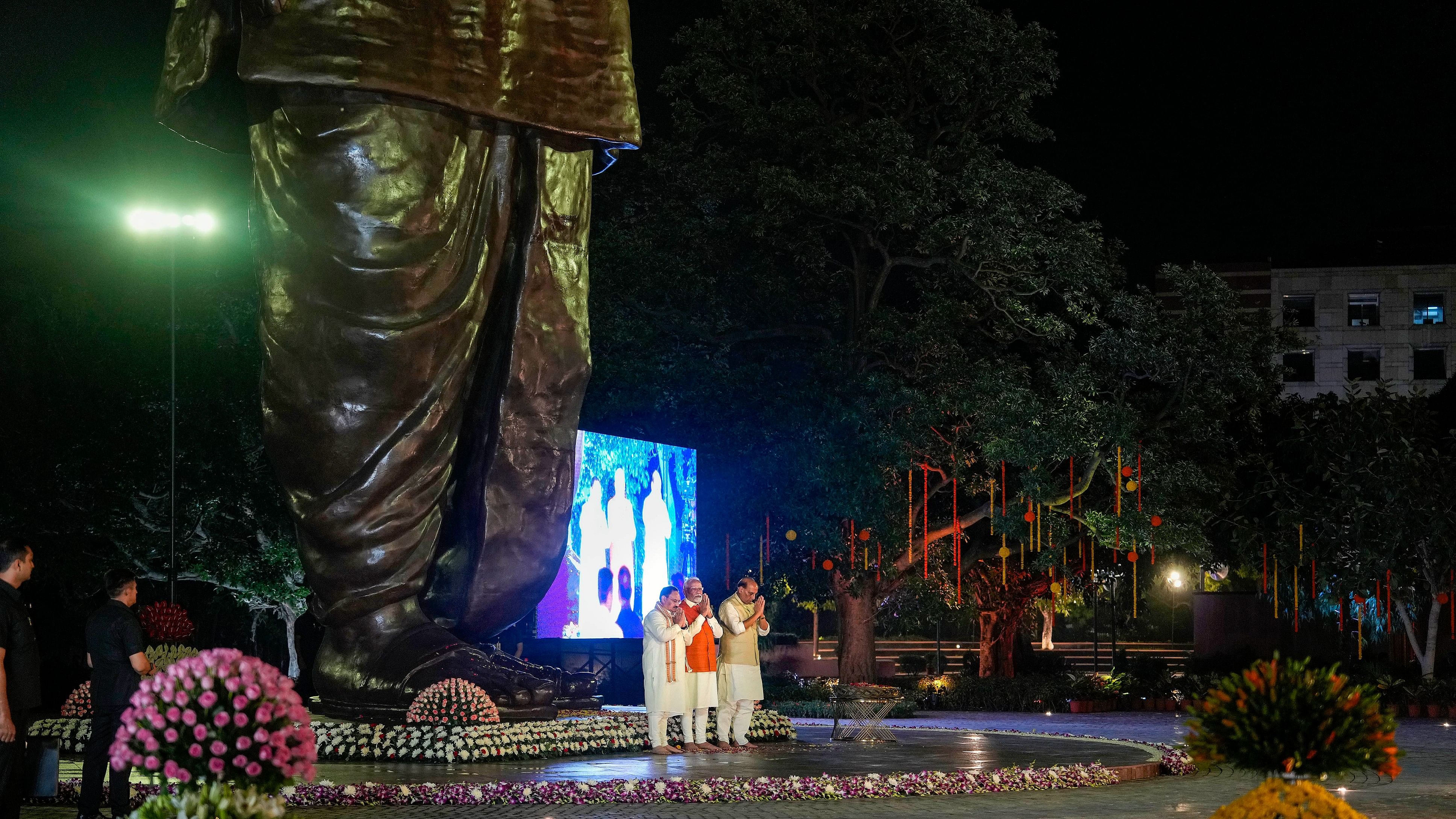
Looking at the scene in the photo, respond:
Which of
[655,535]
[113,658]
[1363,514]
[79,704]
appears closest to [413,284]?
[113,658]

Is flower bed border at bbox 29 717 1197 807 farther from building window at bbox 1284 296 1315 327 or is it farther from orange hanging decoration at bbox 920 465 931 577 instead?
building window at bbox 1284 296 1315 327

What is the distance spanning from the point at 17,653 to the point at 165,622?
1117 centimetres

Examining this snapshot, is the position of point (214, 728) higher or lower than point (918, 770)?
higher

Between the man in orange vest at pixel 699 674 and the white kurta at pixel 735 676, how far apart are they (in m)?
0.10

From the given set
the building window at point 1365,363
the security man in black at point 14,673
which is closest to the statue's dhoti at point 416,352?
the security man in black at point 14,673

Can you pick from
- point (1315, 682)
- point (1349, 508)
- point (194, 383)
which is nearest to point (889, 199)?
point (1349, 508)

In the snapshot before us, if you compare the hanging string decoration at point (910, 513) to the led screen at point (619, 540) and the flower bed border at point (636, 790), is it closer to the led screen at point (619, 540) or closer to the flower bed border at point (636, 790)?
the led screen at point (619, 540)

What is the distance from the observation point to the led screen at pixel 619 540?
2045cm

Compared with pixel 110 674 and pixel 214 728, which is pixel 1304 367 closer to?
pixel 110 674

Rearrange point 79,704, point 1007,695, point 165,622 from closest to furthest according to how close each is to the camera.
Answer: point 79,704
point 165,622
point 1007,695

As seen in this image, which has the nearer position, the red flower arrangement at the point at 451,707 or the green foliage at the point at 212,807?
the green foliage at the point at 212,807

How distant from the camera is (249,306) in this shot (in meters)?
27.6

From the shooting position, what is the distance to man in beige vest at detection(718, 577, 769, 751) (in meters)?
14.8

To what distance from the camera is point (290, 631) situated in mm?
34031
